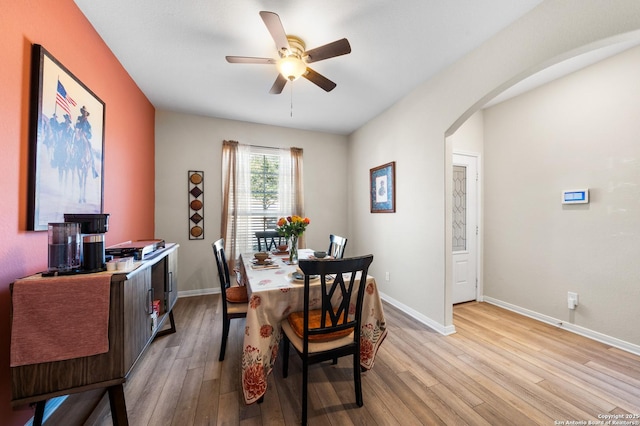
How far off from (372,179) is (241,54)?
247 cm

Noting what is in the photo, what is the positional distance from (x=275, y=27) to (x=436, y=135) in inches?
77.0

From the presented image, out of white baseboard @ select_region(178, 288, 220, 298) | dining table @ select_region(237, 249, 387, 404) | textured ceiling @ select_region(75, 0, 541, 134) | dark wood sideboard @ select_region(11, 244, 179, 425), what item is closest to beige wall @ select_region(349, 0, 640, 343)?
textured ceiling @ select_region(75, 0, 541, 134)

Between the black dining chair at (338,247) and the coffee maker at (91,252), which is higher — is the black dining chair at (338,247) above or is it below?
below

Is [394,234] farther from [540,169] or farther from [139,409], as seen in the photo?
[139,409]

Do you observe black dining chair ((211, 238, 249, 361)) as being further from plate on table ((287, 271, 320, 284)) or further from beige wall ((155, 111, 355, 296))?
beige wall ((155, 111, 355, 296))

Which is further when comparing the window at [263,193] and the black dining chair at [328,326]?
the window at [263,193]

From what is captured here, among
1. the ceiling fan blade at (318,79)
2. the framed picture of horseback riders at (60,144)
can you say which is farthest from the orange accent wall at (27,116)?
the ceiling fan blade at (318,79)

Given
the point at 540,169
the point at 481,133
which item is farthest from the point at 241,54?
the point at 540,169

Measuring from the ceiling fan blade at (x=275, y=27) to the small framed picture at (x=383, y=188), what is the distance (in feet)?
6.99

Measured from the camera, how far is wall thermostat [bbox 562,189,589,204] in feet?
8.23

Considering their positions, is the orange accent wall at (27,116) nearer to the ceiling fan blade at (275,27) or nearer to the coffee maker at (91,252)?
the coffee maker at (91,252)

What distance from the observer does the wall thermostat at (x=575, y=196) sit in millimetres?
2510

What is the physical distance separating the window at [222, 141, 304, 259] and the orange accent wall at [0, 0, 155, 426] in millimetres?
1438

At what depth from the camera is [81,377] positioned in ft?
3.73
